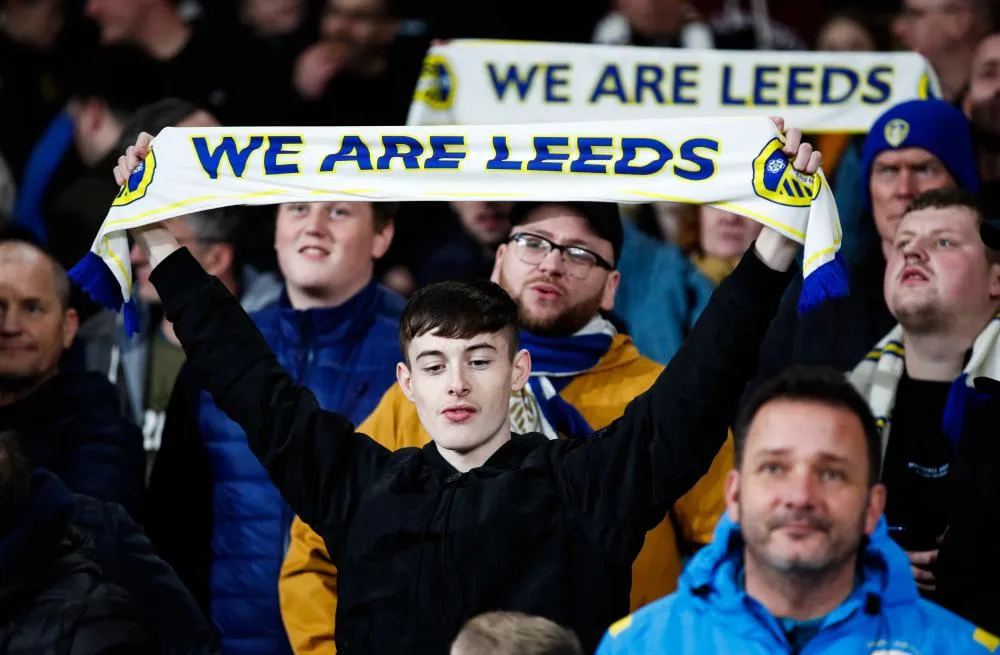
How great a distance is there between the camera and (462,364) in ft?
13.5

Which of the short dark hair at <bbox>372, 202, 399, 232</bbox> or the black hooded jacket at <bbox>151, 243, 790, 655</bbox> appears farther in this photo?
the short dark hair at <bbox>372, 202, 399, 232</bbox>

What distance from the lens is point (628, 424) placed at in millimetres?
3988

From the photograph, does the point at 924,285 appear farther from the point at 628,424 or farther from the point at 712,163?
the point at 628,424

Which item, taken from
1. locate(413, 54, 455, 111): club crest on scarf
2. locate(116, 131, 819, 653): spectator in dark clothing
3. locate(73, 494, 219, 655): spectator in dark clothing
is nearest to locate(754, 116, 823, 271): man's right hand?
locate(116, 131, 819, 653): spectator in dark clothing

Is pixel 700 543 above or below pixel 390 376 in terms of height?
below

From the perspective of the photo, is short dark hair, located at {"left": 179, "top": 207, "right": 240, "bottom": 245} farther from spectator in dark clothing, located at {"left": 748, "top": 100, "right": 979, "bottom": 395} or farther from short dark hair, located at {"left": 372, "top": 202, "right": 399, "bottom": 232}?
spectator in dark clothing, located at {"left": 748, "top": 100, "right": 979, "bottom": 395}

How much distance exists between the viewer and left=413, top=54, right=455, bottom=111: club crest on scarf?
21.3ft

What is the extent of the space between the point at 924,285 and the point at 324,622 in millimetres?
1892

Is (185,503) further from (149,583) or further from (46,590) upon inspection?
(46,590)

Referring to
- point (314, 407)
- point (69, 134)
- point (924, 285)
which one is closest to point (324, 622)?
point (314, 407)

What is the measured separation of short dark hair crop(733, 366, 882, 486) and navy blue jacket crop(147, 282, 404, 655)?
1861 millimetres

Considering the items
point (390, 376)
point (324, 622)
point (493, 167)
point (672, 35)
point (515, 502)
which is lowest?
point (324, 622)

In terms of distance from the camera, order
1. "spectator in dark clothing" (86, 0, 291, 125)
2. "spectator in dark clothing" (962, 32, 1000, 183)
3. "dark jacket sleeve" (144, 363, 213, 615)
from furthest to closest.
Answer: "spectator in dark clothing" (86, 0, 291, 125)
"spectator in dark clothing" (962, 32, 1000, 183)
"dark jacket sleeve" (144, 363, 213, 615)

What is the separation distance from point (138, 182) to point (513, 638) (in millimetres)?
1700
